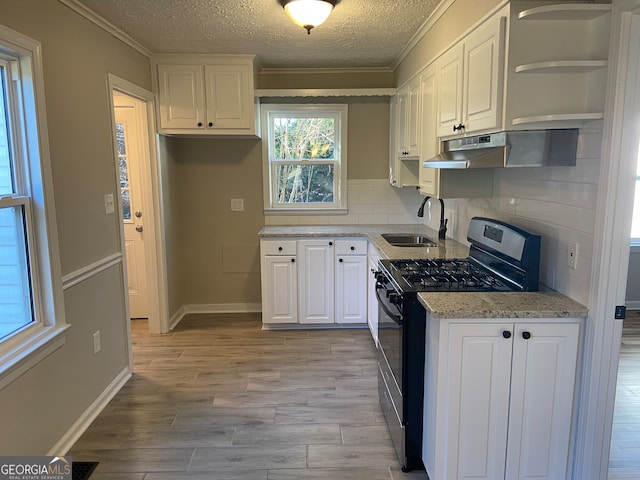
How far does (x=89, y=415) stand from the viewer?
8.72ft

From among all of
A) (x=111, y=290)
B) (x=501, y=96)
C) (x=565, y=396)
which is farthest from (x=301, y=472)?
(x=501, y=96)

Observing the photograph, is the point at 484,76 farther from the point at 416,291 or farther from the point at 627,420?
the point at 627,420

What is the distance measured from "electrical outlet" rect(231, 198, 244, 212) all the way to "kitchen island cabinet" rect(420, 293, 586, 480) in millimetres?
2998

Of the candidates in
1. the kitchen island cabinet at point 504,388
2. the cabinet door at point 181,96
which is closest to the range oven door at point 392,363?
the kitchen island cabinet at point 504,388

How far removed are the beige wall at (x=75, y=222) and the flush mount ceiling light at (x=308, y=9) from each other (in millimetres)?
1257

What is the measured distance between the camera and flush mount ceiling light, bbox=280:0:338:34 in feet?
8.10

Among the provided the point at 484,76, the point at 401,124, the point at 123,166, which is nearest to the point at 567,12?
the point at 484,76

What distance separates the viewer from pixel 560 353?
1.83 m

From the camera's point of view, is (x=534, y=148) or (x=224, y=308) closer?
(x=534, y=148)

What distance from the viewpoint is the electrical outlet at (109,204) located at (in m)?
2.93

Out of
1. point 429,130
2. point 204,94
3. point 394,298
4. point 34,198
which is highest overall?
point 204,94

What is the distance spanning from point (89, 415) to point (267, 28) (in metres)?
2.79

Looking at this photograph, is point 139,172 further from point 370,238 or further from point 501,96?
point 501,96

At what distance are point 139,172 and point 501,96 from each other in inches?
124
